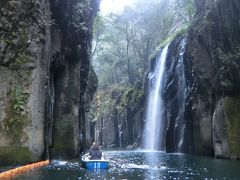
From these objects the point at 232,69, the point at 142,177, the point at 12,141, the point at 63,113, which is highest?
the point at 232,69

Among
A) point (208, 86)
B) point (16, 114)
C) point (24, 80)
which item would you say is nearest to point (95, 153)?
point (16, 114)

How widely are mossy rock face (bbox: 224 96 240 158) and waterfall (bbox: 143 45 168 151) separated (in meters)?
19.9

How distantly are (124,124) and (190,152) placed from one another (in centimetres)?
2786

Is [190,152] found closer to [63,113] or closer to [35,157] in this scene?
[63,113]

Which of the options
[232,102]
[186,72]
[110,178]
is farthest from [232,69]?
[110,178]

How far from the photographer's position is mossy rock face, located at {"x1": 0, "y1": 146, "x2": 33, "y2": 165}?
19.2 meters

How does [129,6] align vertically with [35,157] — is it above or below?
above

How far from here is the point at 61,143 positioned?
29.4 meters

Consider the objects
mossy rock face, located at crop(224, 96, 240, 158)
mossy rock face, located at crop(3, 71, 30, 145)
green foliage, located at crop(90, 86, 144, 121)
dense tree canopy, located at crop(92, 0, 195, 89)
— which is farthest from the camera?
green foliage, located at crop(90, 86, 144, 121)

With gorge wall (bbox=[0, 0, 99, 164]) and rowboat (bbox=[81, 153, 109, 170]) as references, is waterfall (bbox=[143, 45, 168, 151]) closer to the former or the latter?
rowboat (bbox=[81, 153, 109, 170])

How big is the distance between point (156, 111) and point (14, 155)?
32508mm

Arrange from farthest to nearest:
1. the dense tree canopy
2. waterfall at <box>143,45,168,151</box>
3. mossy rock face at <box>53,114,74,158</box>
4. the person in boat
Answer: the dense tree canopy
waterfall at <box>143,45,168,151</box>
mossy rock face at <box>53,114,74,158</box>
the person in boat

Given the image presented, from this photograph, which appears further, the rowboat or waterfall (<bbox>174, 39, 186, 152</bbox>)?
waterfall (<bbox>174, 39, 186, 152</bbox>)

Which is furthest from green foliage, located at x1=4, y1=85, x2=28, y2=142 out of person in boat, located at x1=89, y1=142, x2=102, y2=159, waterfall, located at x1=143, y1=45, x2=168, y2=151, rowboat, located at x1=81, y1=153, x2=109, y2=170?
waterfall, located at x1=143, y1=45, x2=168, y2=151
